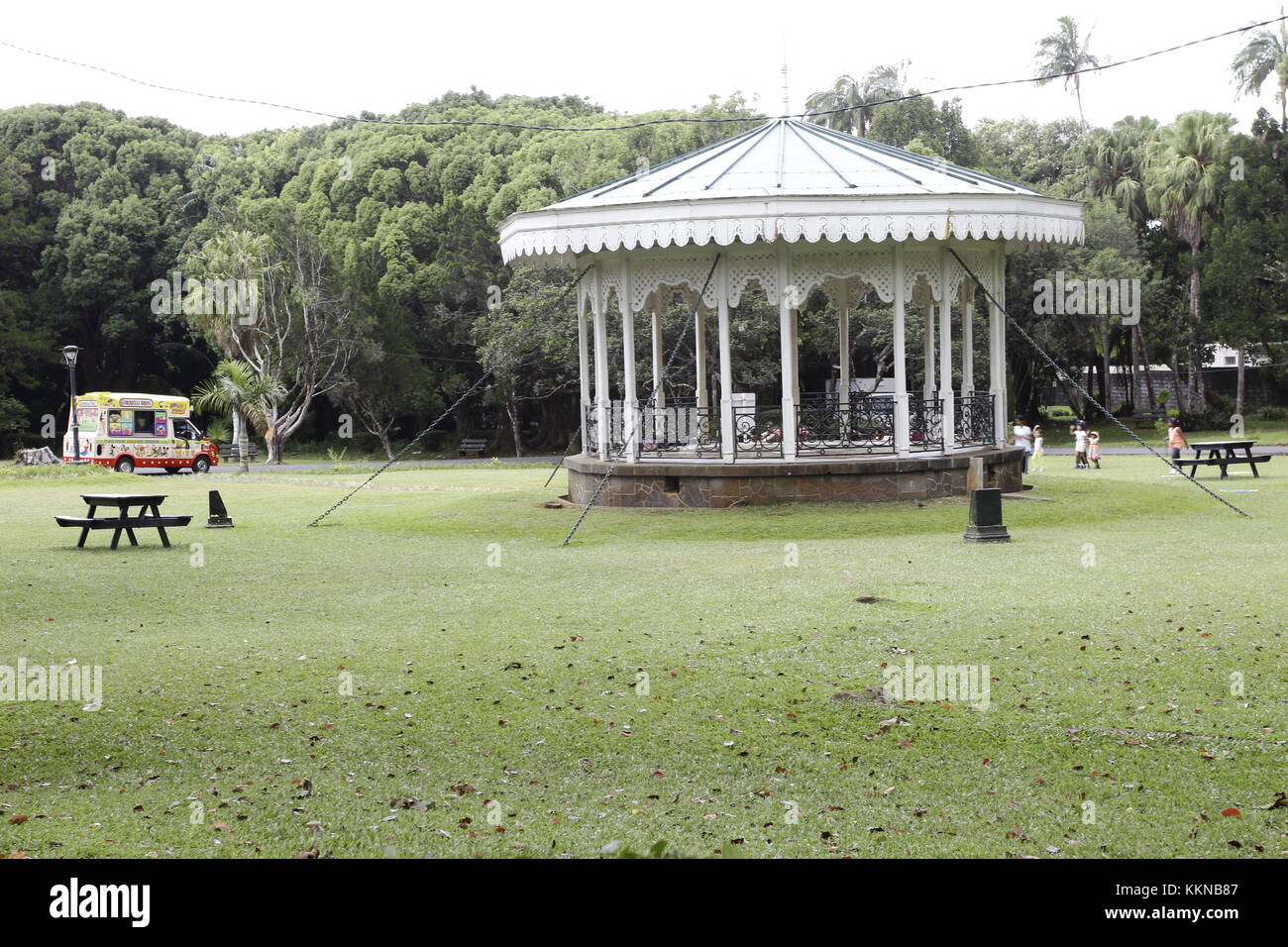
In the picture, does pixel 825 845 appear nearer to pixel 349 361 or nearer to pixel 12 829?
pixel 12 829

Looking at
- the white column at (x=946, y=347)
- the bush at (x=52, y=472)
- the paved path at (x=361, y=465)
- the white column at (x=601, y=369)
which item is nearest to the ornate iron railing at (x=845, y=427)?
the white column at (x=946, y=347)

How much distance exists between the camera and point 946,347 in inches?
803

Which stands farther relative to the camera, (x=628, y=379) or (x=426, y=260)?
(x=426, y=260)

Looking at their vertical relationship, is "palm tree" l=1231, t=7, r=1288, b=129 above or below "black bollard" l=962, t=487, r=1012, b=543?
above

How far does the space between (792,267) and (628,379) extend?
306cm

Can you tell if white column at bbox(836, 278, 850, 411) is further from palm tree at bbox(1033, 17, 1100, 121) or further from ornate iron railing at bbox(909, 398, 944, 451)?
palm tree at bbox(1033, 17, 1100, 121)

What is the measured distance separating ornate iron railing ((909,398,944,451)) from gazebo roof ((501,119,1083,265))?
2.70 metres

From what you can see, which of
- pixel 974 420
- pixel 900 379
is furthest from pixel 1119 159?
pixel 900 379

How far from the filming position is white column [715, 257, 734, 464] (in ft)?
63.9

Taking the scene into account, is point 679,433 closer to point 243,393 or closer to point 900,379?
point 900,379

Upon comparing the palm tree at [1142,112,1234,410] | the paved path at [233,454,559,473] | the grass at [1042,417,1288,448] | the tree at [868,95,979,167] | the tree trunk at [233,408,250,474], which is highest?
the tree at [868,95,979,167]

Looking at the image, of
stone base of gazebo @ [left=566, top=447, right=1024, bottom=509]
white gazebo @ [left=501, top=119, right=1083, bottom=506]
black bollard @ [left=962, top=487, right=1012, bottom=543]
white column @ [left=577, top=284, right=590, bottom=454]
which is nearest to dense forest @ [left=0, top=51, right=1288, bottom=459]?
white column @ [left=577, top=284, right=590, bottom=454]

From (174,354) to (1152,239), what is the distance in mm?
41029
